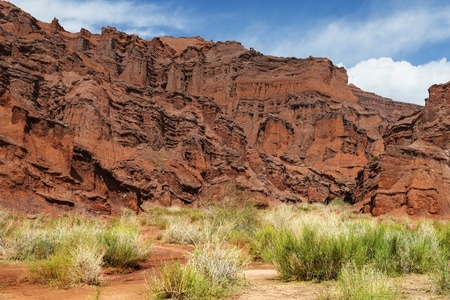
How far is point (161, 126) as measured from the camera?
2184 inches

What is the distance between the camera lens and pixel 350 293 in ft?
13.0

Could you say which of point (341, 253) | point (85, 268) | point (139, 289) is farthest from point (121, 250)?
point (341, 253)

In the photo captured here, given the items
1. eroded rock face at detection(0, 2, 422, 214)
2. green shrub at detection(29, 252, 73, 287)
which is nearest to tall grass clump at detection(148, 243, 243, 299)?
green shrub at detection(29, 252, 73, 287)

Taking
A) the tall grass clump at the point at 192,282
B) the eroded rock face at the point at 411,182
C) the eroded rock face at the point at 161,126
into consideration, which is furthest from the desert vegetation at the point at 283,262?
the eroded rock face at the point at 411,182

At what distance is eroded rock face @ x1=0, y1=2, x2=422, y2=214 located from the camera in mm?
23484

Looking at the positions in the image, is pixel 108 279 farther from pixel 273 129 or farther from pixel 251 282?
pixel 273 129

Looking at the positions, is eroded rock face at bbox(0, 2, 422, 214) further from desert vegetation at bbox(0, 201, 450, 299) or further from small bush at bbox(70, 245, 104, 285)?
small bush at bbox(70, 245, 104, 285)

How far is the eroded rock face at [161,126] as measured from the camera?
23484 millimetres

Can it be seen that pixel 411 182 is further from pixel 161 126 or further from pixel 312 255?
pixel 161 126

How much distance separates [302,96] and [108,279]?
322 ft

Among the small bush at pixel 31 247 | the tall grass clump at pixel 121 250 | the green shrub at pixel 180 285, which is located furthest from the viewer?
the small bush at pixel 31 247

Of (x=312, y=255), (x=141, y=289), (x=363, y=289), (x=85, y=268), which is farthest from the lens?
(x=85, y=268)

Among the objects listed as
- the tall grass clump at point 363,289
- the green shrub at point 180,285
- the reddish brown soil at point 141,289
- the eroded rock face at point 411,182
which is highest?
the eroded rock face at point 411,182

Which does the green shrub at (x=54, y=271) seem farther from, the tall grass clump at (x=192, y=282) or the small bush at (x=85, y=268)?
the tall grass clump at (x=192, y=282)
